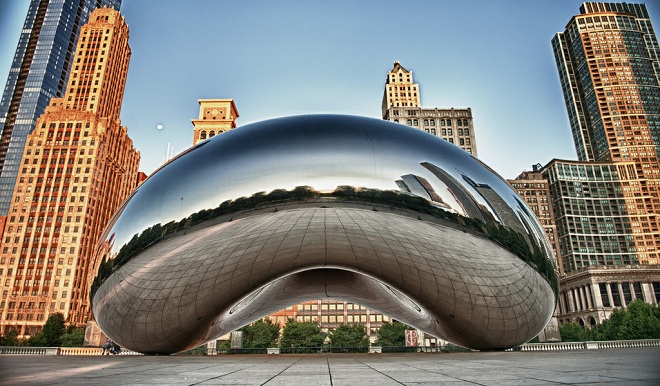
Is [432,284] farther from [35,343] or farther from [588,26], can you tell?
[588,26]

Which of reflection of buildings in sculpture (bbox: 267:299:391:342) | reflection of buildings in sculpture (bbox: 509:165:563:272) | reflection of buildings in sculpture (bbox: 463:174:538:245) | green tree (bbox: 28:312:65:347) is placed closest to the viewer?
reflection of buildings in sculpture (bbox: 463:174:538:245)

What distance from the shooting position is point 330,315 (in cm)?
9906

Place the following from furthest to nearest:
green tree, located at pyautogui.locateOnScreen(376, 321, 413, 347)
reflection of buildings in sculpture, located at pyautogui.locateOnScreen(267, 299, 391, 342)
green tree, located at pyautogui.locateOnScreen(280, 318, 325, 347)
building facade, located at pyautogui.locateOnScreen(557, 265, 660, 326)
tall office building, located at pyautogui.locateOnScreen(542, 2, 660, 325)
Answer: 1. tall office building, located at pyautogui.locateOnScreen(542, 2, 660, 325)
2. reflection of buildings in sculpture, located at pyautogui.locateOnScreen(267, 299, 391, 342)
3. building facade, located at pyautogui.locateOnScreen(557, 265, 660, 326)
4. green tree, located at pyautogui.locateOnScreen(376, 321, 413, 347)
5. green tree, located at pyautogui.locateOnScreen(280, 318, 325, 347)

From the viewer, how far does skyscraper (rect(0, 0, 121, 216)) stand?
147125 mm

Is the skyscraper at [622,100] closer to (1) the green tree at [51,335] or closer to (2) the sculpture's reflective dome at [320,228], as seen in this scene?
(1) the green tree at [51,335]

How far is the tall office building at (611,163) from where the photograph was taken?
5231 inches

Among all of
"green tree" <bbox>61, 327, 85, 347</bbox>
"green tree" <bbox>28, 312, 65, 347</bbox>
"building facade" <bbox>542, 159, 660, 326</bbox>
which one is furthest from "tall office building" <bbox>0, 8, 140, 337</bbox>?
"building facade" <bbox>542, 159, 660, 326</bbox>

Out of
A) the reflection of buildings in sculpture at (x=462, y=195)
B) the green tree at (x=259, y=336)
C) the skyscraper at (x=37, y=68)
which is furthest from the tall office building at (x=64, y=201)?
the reflection of buildings in sculpture at (x=462, y=195)

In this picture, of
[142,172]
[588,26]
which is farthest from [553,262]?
[588,26]

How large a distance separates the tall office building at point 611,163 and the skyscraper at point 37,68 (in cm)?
17909

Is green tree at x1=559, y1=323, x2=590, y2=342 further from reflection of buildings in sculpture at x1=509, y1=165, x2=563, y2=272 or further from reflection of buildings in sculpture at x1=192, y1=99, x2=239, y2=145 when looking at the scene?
Answer: reflection of buildings in sculpture at x1=192, y1=99, x2=239, y2=145

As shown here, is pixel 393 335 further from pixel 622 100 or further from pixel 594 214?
pixel 622 100

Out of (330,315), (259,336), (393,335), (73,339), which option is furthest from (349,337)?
(73,339)

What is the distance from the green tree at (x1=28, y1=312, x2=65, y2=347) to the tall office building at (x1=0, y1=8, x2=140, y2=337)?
1466 centimetres
